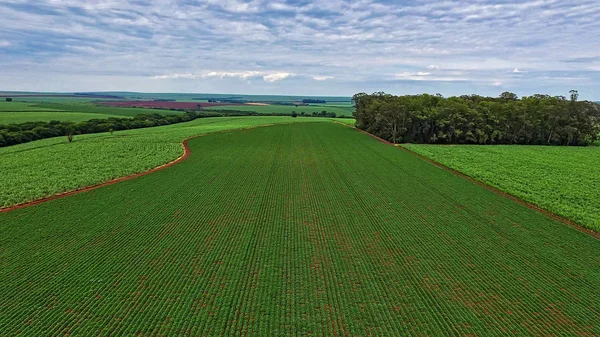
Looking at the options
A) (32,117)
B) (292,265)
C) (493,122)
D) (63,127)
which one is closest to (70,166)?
(292,265)

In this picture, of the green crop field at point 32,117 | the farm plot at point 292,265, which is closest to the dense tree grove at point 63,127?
the green crop field at point 32,117

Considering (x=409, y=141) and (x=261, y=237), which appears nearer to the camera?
(x=261, y=237)

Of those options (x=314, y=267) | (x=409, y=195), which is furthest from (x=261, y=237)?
(x=409, y=195)

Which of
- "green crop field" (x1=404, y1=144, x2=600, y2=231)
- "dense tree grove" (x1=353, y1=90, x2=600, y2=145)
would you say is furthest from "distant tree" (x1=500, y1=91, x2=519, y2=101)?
"green crop field" (x1=404, y1=144, x2=600, y2=231)

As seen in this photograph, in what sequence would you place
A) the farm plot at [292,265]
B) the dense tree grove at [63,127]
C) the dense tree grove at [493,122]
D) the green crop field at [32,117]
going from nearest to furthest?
the farm plot at [292,265]
the dense tree grove at [63,127]
the dense tree grove at [493,122]
the green crop field at [32,117]

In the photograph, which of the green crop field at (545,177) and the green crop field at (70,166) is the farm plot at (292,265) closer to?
the green crop field at (545,177)

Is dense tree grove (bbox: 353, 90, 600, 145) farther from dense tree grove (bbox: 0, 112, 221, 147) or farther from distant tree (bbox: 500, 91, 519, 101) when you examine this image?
dense tree grove (bbox: 0, 112, 221, 147)

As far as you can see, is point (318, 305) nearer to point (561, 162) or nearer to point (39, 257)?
point (39, 257)
